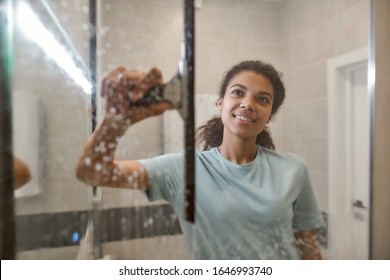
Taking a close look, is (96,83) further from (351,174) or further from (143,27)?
(351,174)

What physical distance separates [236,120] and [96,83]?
30 centimetres

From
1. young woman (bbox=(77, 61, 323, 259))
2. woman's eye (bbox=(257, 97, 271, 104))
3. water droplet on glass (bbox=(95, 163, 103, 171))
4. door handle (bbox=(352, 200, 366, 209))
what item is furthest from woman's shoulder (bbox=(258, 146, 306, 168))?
water droplet on glass (bbox=(95, 163, 103, 171))

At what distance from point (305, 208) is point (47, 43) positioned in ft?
2.18

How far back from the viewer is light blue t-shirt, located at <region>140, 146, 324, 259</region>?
1.70 feet

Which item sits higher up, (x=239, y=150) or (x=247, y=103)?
(x=247, y=103)

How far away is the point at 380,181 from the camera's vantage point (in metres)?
0.68

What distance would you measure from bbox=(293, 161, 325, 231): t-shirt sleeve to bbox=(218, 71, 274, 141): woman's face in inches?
6.5

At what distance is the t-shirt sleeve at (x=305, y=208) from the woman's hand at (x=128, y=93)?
0.37 metres

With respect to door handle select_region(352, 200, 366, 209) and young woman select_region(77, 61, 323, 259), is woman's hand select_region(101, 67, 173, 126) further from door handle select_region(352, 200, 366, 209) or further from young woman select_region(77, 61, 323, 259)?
door handle select_region(352, 200, 366, 209)

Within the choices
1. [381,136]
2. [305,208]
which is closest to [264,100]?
[305,208]

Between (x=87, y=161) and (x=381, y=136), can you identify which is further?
(x=381, y=136)

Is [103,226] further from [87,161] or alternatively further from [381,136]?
[381,136]

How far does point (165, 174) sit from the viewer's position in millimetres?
513
